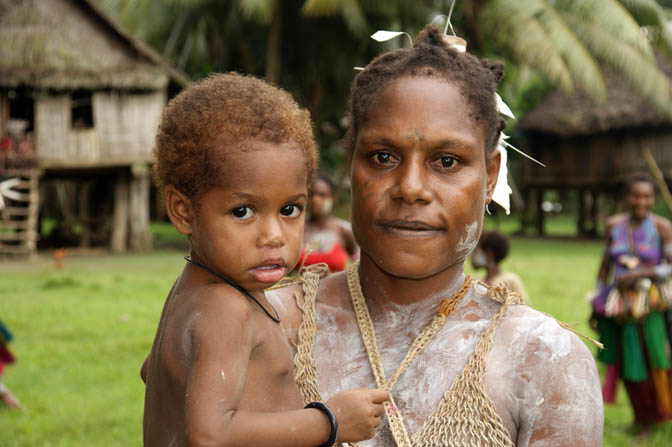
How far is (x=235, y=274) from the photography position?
5.84 feet

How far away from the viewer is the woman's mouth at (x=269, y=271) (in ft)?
5.88

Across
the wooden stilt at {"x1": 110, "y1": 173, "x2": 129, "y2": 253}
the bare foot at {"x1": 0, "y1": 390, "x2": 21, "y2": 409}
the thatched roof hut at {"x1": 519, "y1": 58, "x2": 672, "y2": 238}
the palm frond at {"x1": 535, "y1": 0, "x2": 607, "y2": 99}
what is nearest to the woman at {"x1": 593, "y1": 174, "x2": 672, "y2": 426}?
the bare foot at {"x1": 0, "y1": 390, "x2": 21, "y2": 409}

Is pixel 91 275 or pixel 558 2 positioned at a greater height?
pixel 558 2

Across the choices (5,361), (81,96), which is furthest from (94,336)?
(81,96)

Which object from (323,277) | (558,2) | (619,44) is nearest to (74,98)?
(558,2)

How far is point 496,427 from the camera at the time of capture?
1.76 m

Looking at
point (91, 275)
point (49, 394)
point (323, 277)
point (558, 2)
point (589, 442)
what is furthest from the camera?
point (558, 2)

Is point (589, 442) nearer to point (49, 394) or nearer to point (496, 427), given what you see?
point (496, 427)

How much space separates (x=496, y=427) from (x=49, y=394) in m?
5.63

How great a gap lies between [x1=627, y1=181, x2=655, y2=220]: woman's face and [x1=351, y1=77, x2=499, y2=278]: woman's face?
5.08 meters

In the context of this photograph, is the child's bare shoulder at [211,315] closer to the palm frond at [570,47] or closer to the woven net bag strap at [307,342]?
the woven net bag strap at [307,342]

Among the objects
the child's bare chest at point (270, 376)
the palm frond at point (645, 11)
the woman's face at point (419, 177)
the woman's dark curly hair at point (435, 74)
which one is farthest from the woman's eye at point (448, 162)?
the palm frond at point (645, 11)

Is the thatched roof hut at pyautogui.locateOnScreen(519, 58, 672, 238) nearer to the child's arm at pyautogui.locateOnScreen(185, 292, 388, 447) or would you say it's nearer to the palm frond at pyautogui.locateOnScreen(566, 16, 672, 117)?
the palm frond at pyautogui.locateOnScreen(566, 16, 672, 117)

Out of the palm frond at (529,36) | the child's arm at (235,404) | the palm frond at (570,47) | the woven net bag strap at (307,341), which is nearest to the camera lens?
the child's arm at (235,404)
